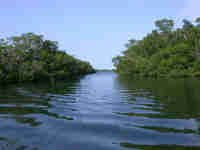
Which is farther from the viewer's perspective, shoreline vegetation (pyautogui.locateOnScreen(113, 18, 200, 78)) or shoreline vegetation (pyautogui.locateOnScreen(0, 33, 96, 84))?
shoreline vegetation (pyautogui.locateOnScreen(113, 18, 200, 78))

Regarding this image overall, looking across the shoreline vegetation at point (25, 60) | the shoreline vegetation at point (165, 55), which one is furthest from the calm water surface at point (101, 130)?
the shoreline vegetation at point (165, 55)

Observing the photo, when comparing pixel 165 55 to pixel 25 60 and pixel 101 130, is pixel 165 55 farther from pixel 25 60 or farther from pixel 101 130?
pixel 101 130

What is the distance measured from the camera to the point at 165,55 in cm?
5384

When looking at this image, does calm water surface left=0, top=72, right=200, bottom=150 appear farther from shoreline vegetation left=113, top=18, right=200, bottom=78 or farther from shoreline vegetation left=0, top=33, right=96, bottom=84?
shoreline vegetation left=113, top=18, right=200, bottom=78

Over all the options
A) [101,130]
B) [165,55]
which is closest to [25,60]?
[165,55]

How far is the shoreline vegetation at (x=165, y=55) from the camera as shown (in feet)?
159

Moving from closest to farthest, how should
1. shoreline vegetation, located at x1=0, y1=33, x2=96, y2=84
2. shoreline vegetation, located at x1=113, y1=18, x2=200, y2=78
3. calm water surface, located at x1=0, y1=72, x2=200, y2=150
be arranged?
1. calm water surface, located at x1=0, y1=72, x2=200, y2=150
2. shoreline vegetation, located at x1=0, y1=33, x2=96, y2=84
3. shoreline vegetation, located at x1=113, y1=18, x2=200, y2=78

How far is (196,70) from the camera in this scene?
45562 millimetres

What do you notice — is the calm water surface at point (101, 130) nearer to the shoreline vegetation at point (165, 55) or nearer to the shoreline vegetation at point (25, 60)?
the shoreline vegetation at point (25, 60)

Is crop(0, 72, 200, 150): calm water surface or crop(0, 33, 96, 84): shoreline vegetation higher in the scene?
crop(0, 33, 96, 84): shoreline vegetation

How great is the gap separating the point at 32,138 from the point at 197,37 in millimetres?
65055

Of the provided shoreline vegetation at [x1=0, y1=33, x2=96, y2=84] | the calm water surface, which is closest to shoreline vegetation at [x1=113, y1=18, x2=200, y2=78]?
shoreline vegetation at [x1=0, y1=33, x2=96, y2=84]

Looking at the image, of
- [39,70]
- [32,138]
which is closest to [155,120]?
[32,138]

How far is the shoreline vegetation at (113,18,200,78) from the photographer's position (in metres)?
48.5
